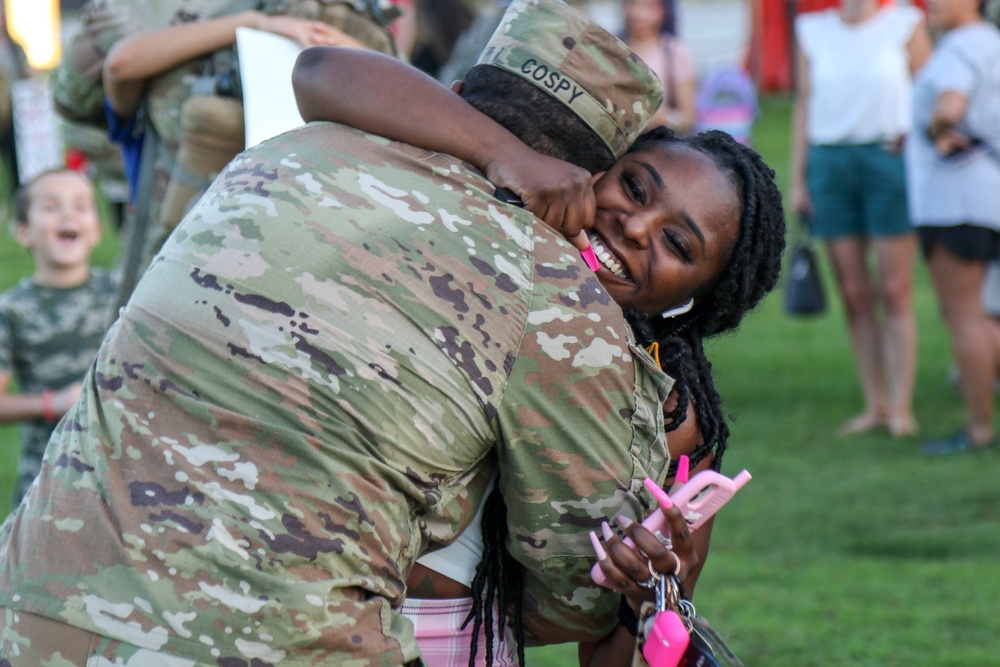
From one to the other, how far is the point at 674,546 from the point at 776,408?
Result: 5.80 m

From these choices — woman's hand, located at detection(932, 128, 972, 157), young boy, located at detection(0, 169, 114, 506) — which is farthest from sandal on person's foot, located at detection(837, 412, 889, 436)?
young boy, located at detection(0, 169, 114, 506)

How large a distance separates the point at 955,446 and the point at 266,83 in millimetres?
4708

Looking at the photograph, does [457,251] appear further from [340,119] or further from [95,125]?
[95,125]

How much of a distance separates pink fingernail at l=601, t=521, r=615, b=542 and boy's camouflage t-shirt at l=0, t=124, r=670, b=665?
10cm

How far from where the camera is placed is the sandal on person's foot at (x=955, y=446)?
22.2ft

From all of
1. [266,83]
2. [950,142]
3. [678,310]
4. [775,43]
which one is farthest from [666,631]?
[775,43]

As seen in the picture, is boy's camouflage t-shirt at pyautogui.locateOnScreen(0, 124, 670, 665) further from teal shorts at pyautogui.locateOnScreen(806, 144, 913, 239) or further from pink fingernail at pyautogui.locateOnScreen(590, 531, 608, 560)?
teal shorts at pyautogui.locateOnScreen(806, 144, 913, 239)

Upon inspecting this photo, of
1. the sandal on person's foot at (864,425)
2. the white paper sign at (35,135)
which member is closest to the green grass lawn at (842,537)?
the sandal on person's foot at (864,425)

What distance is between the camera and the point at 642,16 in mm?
7555

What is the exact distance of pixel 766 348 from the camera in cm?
945

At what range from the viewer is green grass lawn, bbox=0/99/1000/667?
4523 mm

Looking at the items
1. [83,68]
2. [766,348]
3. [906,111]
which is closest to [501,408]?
[83,68]

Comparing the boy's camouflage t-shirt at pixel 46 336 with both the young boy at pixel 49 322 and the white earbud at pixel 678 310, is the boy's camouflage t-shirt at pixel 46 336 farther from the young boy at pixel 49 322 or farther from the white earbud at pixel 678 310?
the white earbud at pixel 678 310

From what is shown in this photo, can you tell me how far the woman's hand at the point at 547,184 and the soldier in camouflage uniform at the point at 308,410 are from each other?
0.05 m
